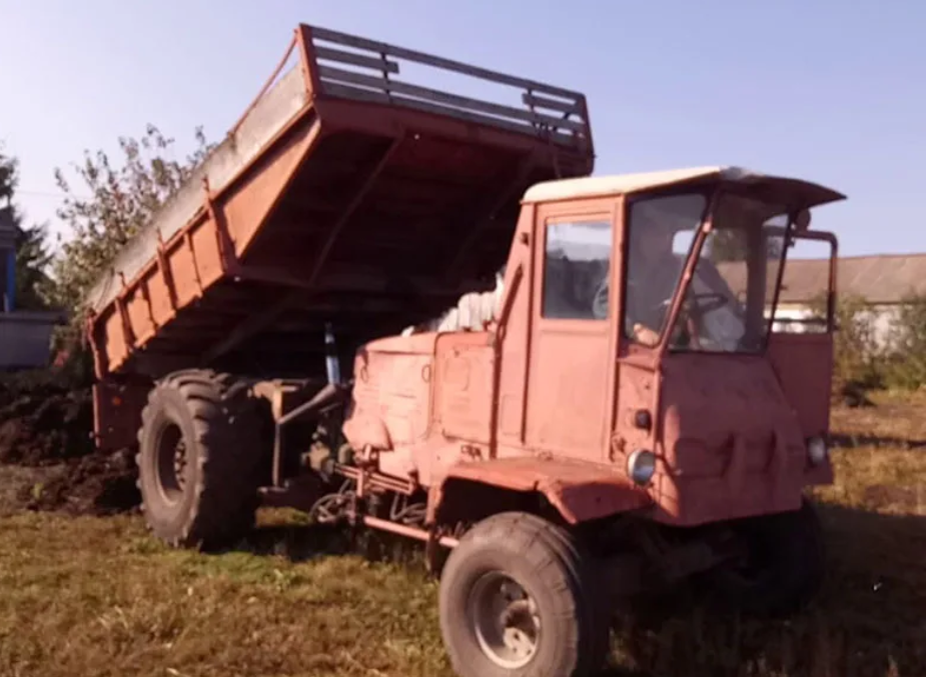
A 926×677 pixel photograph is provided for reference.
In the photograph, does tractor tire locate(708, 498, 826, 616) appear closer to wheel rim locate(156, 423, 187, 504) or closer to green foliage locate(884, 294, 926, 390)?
wheel rim locate(156, 423, 187, 504)

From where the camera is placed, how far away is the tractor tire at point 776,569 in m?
6.21

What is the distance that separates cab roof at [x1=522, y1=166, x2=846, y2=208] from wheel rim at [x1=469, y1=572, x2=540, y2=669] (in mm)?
1882

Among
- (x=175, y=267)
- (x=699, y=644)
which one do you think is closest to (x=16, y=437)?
(x=175, y=267)

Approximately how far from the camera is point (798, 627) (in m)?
5.95

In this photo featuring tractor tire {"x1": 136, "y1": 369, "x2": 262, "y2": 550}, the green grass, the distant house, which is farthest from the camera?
tractor tire {"x1": 136, "y1": 369, "x2": 262, "y2": 550}

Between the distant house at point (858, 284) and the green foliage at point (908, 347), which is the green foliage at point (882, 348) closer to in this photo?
the green foliage at point (908, 347)

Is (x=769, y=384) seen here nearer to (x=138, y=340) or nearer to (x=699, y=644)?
(x=699, y=644)

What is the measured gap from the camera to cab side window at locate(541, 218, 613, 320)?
5.22 m

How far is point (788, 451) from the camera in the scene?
5484 mm

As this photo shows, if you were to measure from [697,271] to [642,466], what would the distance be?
0.97 meters

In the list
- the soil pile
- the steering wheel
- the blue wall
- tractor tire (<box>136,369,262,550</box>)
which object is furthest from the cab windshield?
the blue wall

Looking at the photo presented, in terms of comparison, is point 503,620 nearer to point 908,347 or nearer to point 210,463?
point 210,463

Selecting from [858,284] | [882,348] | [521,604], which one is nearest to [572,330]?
[521,604]

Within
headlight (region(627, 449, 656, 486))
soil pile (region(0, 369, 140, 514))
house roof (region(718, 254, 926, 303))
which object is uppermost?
house roof (region(718, 254, 926, 303))
